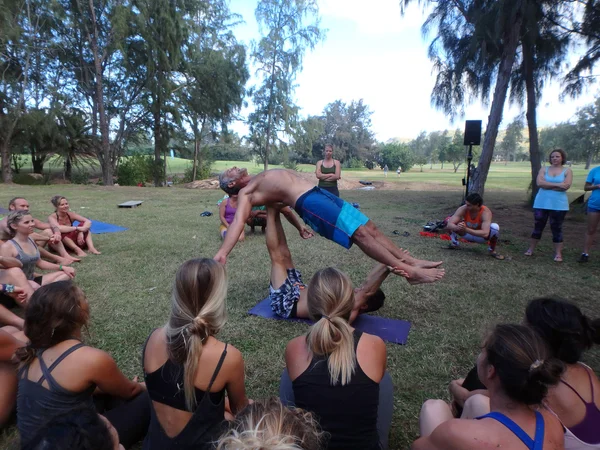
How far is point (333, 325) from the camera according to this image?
1566 millimetres

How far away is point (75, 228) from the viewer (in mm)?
5344

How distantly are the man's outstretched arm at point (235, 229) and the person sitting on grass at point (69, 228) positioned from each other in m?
Result: 3.17

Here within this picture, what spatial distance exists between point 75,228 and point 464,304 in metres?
5.21

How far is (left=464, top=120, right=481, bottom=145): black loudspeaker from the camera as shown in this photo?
1005 cm

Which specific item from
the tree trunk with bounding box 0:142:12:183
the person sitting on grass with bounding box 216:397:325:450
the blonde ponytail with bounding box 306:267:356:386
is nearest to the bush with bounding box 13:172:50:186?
the tree trunk with bounding box 0:142:12:183

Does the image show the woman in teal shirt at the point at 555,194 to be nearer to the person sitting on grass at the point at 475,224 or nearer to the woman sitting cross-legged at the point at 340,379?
the person sitting on grass at the point at 475,224

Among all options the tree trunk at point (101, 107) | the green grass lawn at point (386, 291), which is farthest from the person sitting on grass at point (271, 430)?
the tree trunk at point (101, 107)

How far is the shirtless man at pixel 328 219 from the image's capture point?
10.5 ft

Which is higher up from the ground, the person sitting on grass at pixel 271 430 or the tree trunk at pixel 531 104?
the tree trunk at pixel 531 104

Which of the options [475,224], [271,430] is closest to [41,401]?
[271,430]

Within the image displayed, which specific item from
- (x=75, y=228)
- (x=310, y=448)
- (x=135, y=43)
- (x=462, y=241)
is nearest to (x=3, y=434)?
(x=310, y=448)

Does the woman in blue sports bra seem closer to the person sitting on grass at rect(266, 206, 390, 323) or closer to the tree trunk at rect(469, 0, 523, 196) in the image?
the person sitting on grass at rect(266, 206, 390, 323)

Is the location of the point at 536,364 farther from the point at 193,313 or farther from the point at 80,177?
the point at 80,177

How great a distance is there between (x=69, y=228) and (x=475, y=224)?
19.4ft
